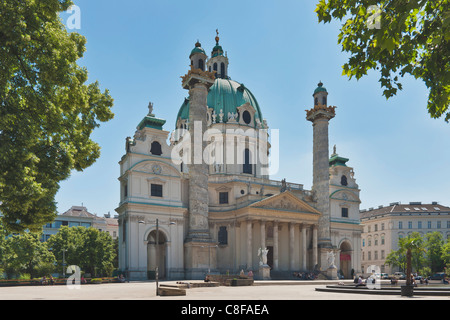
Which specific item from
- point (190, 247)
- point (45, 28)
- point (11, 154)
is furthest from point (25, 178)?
point (190, 247)

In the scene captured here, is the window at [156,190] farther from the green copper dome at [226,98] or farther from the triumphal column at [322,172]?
the triumphal column at [322,172]

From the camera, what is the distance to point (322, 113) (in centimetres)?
6744

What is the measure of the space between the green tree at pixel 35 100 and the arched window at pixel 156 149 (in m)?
36.2

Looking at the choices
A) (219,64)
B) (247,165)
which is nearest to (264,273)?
(247,165)

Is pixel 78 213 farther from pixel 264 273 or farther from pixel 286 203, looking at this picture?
pixel 264 273

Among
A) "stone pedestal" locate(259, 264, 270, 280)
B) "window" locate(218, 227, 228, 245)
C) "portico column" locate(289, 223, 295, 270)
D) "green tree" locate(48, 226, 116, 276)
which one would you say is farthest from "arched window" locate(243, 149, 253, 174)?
"green tree" locate(48, 226, 116, 276)

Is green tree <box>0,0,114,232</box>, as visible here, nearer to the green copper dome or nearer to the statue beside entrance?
the statue beside entrance

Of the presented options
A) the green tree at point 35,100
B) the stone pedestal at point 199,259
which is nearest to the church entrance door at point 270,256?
the stone pedestal at point 199,259

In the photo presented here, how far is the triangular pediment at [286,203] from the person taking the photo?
60.3m

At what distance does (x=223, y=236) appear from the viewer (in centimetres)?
6191

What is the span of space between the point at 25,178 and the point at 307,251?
2179 inches

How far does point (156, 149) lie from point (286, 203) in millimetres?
20513

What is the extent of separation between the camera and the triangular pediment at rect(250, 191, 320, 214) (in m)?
60.3
